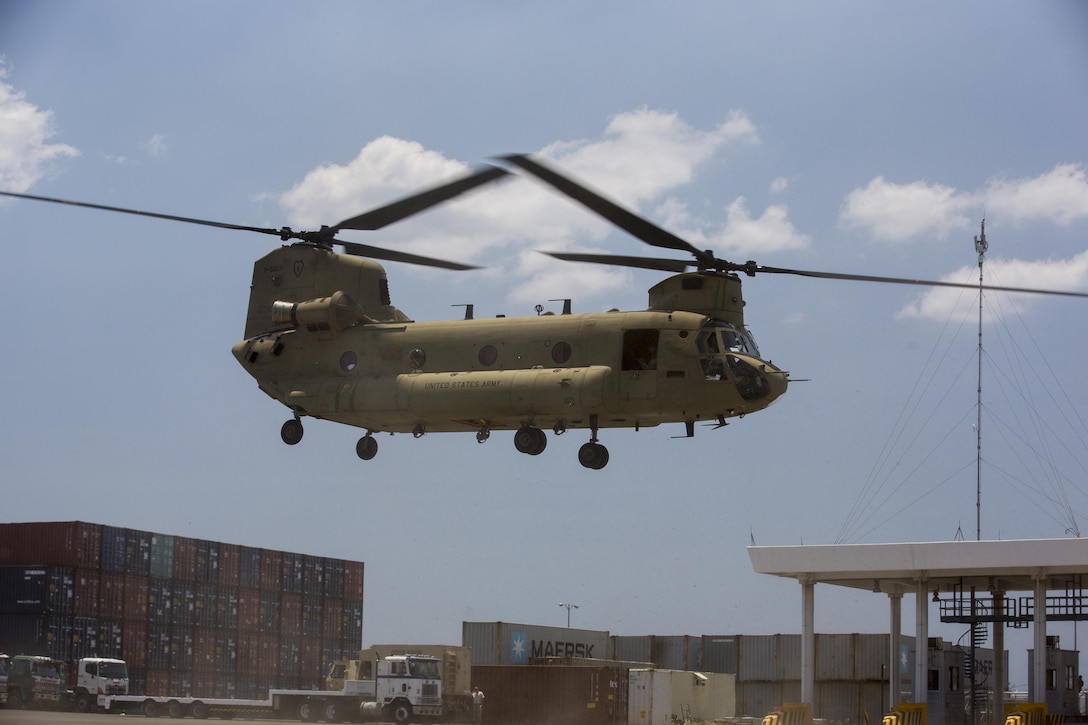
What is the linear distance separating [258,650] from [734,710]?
20.3 meters

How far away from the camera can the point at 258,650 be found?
55.8 metres

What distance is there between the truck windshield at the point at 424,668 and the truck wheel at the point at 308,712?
3.77m

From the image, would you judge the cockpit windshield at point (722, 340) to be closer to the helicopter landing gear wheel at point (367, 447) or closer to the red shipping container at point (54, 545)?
the helicopter landing gear wheel at point (367, 447)

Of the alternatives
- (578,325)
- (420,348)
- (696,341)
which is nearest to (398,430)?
(420,348)

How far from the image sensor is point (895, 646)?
4162cm

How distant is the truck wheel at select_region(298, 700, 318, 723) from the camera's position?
45344 millimetres

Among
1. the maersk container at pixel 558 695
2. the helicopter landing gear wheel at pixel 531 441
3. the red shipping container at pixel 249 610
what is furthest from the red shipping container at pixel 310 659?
the helicopter landing gear wheel at pixel 531 441

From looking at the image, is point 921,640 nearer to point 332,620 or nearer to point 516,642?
point 516,642

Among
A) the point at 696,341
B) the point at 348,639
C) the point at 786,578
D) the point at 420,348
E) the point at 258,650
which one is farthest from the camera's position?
the point at 348,639

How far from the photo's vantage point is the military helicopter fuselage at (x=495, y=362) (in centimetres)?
2962

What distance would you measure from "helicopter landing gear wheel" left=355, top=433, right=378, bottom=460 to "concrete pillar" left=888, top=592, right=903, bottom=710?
17.1m

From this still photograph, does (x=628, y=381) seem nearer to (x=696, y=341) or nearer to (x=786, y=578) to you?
(x=696, y=341)

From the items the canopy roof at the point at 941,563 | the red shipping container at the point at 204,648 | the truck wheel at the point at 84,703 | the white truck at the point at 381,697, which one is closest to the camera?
the canopy roof at the point at 941,563

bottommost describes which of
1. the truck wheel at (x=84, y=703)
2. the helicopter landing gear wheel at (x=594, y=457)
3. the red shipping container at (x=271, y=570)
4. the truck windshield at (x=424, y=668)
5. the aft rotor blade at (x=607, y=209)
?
the truck wheel at (x=84, y=703)
